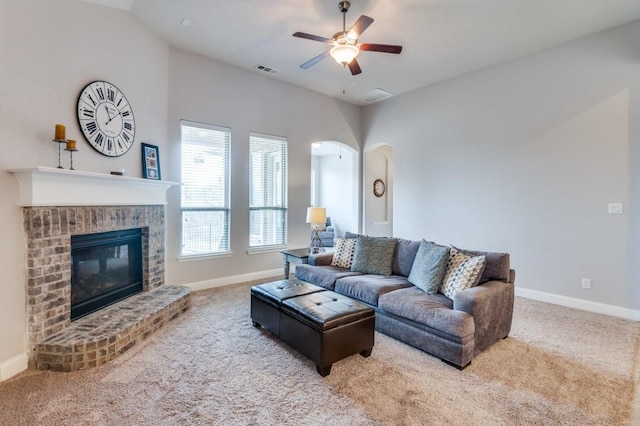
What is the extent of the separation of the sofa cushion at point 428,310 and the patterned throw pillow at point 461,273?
110 mm

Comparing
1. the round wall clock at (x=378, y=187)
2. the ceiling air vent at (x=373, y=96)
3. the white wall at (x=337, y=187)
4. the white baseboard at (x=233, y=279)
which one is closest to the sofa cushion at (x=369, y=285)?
the white baseboard at (x=233, y=279)

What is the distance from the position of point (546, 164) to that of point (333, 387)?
4.06 metres

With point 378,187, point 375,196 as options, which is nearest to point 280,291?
point 375,196

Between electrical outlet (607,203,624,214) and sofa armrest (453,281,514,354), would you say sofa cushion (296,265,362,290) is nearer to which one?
sofa armrest (453,281,514,354)

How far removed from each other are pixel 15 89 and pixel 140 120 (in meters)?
1.37

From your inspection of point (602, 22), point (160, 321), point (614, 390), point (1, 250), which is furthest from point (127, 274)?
point (602, 22)

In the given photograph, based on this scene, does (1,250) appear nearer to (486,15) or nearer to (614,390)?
(614,390)

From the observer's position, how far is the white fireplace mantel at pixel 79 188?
238 cm

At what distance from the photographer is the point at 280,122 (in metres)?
5.43

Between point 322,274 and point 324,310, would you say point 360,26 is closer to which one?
point 324,310

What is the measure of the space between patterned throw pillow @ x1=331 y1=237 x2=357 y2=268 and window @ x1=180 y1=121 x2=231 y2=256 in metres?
1.81

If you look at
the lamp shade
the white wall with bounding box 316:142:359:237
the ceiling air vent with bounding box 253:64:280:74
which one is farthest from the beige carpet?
the white wall with bounding box 316:142:359:237

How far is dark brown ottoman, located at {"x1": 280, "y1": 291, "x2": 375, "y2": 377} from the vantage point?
2343 mm

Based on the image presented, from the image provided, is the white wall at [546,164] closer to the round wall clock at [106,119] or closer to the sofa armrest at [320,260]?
the sofa armrest at [320,260]
